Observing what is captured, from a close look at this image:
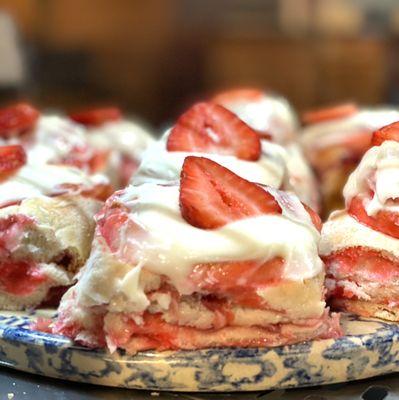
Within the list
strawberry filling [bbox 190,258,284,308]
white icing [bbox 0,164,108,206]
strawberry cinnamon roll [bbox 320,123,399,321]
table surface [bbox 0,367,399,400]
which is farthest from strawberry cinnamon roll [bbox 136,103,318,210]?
table surface [bbox 0,367,399,400]

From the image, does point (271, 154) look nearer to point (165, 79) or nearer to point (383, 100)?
point (383, 100)

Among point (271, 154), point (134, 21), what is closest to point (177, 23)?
point (134, 21)

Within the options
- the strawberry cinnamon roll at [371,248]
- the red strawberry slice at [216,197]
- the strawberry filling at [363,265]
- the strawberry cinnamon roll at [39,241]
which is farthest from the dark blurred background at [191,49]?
the red strawberry slice at [216,197]

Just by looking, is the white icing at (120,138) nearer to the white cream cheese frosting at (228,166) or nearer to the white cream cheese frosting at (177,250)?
the white cream cheese frosting at (228,166)

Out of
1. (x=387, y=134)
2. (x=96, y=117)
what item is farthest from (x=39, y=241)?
(x=96, y=117)

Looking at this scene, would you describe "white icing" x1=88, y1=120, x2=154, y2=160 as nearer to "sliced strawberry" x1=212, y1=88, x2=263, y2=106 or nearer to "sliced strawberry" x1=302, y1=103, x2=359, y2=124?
"sliced strawberry" x1=212, y1=88, x2=263, y2=106
